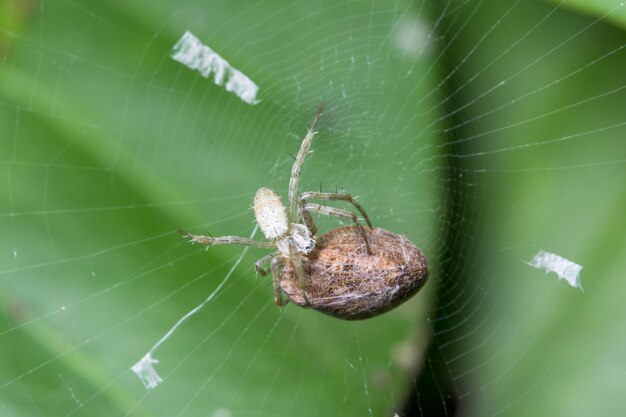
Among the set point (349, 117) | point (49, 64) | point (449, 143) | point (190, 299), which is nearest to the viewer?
point (49, 64)

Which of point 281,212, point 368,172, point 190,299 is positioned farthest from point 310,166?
point 190,299

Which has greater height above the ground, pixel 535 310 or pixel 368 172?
pixel 368 172

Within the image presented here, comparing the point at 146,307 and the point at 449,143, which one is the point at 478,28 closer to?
the point at 449,143

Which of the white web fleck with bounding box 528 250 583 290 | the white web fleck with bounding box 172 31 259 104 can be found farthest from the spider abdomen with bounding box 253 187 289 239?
the white web fleck with bounding box 528 250 583 290

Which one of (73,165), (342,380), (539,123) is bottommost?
(342,380)

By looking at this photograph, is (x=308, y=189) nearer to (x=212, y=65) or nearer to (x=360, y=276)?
(x=212, y=65)

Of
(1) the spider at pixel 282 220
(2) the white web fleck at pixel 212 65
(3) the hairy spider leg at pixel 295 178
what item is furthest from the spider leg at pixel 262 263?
(2) the white web fleck at pixel 212 65

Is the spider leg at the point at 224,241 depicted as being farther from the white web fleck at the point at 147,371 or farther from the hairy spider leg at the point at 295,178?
the white web fleck at the point at 147,371
